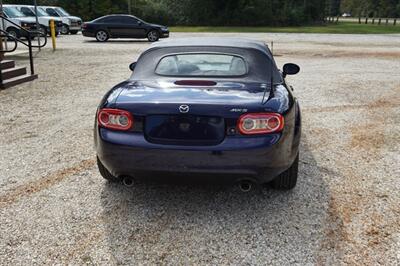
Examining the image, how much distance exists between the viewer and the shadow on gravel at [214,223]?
2.84m

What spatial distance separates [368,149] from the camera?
16.7 feet

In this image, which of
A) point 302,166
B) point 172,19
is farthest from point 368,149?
point 172,19

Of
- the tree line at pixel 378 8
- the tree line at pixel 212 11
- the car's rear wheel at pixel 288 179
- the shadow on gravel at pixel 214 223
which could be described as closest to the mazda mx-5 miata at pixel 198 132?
the car's rear wheel at pixel 288 179

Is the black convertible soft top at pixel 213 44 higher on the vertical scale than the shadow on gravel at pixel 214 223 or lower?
higher

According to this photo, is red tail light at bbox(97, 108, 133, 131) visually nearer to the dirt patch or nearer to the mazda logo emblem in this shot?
the mazda logo emblem

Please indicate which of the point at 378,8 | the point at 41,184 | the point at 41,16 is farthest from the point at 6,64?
the point at 378,8

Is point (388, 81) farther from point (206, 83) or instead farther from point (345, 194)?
point (206, 83)

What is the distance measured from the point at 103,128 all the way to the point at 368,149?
3.46 meters

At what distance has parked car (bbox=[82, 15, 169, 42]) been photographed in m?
22.5

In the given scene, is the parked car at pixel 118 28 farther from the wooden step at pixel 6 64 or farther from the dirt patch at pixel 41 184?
the dirt patch at pixel 41 184

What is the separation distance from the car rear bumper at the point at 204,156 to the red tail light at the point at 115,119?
6 centimetres

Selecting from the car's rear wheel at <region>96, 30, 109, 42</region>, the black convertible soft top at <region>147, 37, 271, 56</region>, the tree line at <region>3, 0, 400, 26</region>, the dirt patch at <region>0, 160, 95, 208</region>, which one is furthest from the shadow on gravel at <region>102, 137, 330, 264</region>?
the tree line at <region>3, 0, 400, 26</region>

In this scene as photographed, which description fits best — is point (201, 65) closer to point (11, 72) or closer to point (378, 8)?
point (11, 72)

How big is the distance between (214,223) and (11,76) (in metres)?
8.16
